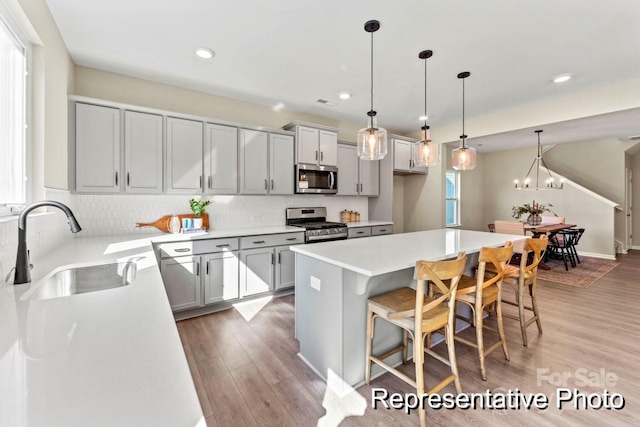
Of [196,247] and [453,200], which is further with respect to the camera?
[453,200]

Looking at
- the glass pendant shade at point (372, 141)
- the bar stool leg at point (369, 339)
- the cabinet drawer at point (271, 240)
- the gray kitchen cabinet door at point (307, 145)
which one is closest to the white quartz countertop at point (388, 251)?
the bar stool leg at point (369, 339)

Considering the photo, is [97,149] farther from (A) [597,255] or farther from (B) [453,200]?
(A) [597,255]

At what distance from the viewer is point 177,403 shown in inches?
22.1

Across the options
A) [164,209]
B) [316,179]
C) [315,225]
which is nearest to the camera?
[164,209]

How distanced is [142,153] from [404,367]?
3396 millimetres

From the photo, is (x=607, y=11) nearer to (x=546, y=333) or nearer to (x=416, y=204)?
(x=546, y=333)

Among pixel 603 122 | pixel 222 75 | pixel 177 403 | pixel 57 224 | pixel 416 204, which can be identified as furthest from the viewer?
pixel 416 204

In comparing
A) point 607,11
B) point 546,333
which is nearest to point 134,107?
point 607,11

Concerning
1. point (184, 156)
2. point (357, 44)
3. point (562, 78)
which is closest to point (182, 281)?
point (184, 156)

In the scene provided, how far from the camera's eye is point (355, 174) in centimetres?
507

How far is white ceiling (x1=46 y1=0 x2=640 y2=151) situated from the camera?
222 cm

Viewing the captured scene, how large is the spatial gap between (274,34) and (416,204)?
4.36 metres

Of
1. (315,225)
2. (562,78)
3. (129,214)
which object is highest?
(562,78)

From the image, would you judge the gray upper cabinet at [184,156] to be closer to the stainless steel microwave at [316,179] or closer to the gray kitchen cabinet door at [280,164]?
the gray kitchen cabinet door at [280,164]
